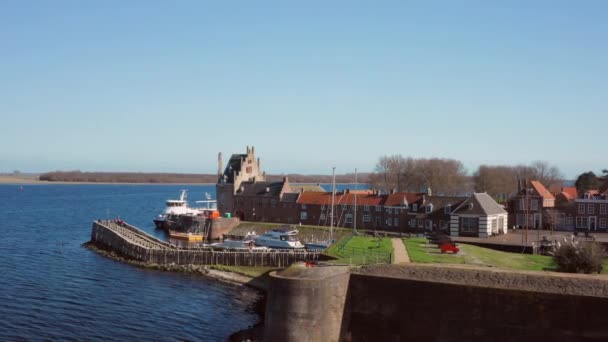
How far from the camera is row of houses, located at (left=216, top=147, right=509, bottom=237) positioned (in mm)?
68062

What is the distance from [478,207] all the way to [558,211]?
13244mm

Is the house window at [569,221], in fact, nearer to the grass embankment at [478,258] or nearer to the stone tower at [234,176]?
the grass embankment at [478,258]

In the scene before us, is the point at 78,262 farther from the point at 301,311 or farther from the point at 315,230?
the point at 301,311

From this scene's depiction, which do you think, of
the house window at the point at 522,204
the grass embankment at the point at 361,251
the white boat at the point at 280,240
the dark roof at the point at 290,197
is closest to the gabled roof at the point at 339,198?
the dark roof at the point at 290,197

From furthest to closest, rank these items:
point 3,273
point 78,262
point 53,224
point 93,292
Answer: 1. point 53,224
2. point 78,262
3. point 3,273
4. point 93,292

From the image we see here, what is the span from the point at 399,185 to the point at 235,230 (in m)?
39.6

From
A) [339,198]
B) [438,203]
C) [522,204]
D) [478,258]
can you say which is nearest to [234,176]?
[339,198]

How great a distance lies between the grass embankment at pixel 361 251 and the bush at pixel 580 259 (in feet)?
36.3

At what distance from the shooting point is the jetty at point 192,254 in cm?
5622

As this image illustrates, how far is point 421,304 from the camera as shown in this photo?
34.5 meters

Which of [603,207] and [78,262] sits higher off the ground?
[603,207]

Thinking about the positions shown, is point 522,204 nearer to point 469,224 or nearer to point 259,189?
point 469,224

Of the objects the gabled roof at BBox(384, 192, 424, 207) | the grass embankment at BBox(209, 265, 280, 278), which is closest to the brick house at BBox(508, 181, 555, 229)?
the gabled roof at BBox(384, 192, 424, 207)

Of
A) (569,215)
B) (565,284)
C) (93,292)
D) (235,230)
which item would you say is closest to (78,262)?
(93,292)
